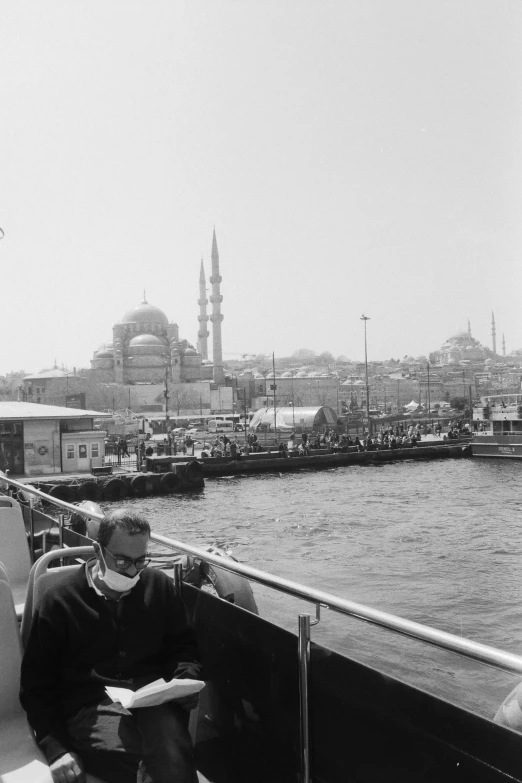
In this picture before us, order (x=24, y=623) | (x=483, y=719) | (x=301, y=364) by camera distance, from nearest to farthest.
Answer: (x=483, y=719) < (x=24, y=623) < (x=301, y=364)

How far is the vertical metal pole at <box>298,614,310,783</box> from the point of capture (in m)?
2.10

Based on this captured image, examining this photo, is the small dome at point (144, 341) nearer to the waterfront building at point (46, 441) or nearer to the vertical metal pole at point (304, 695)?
the waterfront building at point (46, 441)

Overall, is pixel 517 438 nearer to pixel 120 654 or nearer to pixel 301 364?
pixel 120 654

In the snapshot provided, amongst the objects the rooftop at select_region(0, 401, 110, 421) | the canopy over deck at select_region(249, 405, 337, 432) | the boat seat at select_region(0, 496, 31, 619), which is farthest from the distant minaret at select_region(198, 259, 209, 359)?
the boat seat at select_region(0, 496, 31, 619)

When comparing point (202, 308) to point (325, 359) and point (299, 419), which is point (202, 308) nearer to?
point (299, 419)

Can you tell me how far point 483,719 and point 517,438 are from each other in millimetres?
40472

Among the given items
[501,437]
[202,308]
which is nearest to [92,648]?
[501,437]

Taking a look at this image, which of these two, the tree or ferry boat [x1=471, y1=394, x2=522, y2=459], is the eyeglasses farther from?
the tree

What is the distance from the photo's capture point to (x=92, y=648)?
2279 millimetres

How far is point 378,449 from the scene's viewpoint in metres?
40.8

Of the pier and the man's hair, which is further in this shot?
the pier

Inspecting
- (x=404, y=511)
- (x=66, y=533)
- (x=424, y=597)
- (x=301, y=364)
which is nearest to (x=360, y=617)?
(x=66, y=533)

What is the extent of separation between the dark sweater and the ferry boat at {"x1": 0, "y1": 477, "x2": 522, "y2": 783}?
135 mm

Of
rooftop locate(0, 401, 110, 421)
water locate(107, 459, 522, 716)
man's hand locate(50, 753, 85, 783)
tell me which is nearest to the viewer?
man's hand locate(50, 753, 85, 783)
